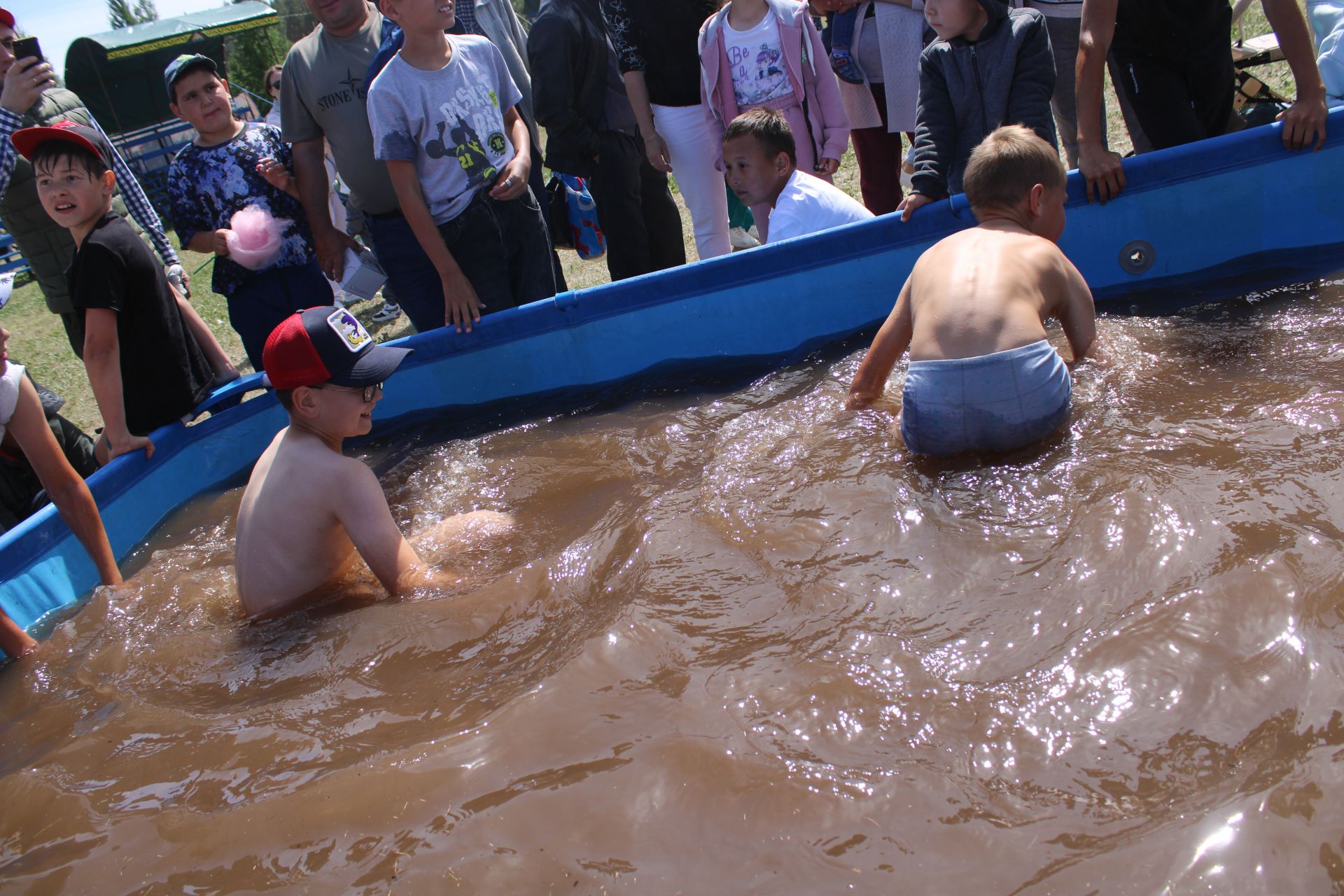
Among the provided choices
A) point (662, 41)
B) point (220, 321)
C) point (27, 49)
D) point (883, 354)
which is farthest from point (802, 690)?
point (220, 321)

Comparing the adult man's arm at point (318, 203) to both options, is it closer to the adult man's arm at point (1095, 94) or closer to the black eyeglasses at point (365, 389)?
the black eyeglasses at point (365, 389)

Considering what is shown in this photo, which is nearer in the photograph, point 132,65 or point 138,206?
point 138,206

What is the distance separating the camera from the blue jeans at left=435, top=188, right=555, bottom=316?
4.37 metres

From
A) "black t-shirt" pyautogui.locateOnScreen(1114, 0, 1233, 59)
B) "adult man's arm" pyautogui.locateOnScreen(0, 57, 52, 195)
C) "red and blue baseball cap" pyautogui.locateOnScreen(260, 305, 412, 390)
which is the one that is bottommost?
"red and blue baseball cap" pyautogui.locateOnScreen(260, 305, 412, 390)

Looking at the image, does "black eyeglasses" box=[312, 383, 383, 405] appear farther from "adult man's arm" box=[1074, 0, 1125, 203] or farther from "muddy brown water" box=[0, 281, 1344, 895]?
"adult man's arm" box=[1074, 0, 1125, 203]

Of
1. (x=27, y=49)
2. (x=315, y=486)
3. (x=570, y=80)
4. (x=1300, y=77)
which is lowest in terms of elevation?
(x=315, y=486)

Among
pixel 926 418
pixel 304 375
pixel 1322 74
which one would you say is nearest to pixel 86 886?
pixel 304 375

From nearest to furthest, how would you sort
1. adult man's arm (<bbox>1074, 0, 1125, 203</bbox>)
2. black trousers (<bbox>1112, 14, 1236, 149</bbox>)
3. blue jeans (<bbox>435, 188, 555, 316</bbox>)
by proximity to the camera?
adult man's arm (<bbox>1074, 0, 1125, 203</bbox>), black trousers (<bbox>1112, 14, 1236, 149</bbox>), blue jeans (<bbox>435, 188, 555, 316</bbox>)

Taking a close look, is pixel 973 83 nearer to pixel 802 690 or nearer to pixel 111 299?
pixel 802 690

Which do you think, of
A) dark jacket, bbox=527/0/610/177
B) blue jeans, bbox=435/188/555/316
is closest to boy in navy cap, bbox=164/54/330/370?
blue jeans, bbox=435/188/555/316

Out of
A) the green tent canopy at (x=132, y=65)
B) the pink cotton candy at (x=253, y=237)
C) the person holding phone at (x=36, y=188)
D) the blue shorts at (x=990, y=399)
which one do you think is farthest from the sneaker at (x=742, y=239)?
the green tent canopy at (x=132, y=65)

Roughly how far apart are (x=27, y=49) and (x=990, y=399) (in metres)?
4.72

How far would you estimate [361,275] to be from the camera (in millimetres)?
4836

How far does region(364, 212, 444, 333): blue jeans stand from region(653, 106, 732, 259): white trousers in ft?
4.80
